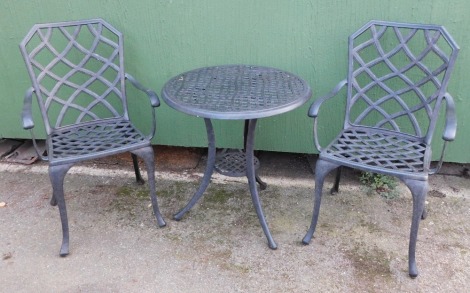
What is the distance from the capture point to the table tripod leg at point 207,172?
2.58 metres

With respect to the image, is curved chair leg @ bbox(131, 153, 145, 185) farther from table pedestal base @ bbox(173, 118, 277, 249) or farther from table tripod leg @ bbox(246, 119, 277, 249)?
table tripod leg @ bbox(246, 119, 277, 249)

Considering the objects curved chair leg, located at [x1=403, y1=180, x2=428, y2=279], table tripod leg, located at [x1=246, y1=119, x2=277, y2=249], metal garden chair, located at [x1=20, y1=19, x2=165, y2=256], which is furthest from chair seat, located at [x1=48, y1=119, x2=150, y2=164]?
curved chair leg, located at [x1=403, y1=180, x2=428, y2=279]

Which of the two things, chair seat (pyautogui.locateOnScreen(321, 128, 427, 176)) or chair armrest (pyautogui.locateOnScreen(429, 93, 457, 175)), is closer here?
chair armrest (pyautogui.locateOnScreen(429, 93, 457, 175))

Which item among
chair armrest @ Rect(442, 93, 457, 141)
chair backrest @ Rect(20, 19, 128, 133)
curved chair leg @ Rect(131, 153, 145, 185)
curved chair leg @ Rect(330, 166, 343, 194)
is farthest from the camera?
curved chair leg @ Rect(131, 153, 145, 185)

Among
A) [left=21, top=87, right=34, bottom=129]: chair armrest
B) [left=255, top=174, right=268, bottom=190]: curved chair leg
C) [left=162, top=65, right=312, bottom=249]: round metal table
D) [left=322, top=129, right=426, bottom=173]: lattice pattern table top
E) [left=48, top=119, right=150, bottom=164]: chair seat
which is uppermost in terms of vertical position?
[left=162, top=65, right=312, bottom=249]: round metal table

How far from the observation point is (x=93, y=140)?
262 cm

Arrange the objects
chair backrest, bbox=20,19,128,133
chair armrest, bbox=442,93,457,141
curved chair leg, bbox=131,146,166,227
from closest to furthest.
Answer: chair armrest, bbox=442,93,457,141
curved chair leg, bbox=131,146,166,227
chair backrest, bbox=20,19,128,133

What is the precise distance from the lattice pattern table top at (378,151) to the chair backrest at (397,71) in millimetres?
108

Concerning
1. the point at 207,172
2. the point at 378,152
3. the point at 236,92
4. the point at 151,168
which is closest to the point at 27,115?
the point at 151,168

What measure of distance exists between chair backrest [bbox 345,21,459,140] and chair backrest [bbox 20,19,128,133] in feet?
5.09

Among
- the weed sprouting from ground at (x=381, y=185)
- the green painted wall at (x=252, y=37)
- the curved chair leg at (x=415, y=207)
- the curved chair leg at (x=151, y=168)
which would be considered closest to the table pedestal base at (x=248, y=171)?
the curved chair leg at (x=151, y=168)

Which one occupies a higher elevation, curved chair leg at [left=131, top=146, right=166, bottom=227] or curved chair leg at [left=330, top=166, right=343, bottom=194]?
curved chair leg at [left=131, top=146, right=166, bottom=227]

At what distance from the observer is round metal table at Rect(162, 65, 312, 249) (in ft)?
7.32

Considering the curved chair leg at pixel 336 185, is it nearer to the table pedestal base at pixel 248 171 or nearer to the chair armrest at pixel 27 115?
the table pedestal base at pixel 248 171
